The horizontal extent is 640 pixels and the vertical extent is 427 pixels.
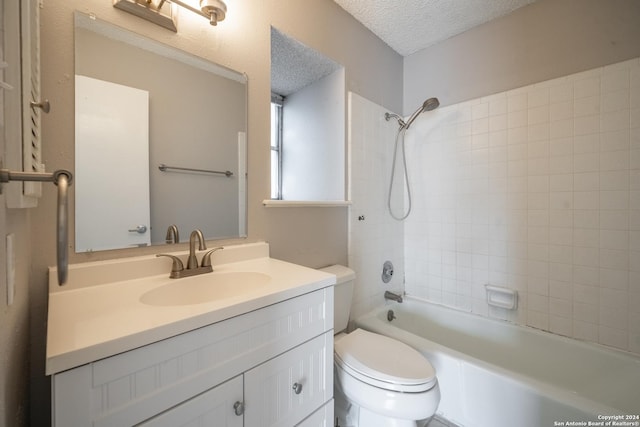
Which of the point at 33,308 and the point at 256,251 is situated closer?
the point at 33,308

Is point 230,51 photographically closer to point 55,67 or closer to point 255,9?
point 255,9

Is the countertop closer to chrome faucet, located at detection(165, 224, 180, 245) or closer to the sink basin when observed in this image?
the sink basin

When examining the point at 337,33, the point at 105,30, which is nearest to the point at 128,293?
the point at 105,30

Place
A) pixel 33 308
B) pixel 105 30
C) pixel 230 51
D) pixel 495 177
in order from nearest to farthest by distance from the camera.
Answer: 1. pixel 33 308
2. pixel 105 30
3. pixel 230 51
4. pixel 495 177

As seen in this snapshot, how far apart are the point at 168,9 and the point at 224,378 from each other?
133 centimetres

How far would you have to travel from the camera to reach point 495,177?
1.82m

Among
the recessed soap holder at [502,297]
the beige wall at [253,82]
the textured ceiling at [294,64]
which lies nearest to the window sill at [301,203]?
the beige wall at [253,82]

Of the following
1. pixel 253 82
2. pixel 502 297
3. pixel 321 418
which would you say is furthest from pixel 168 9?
pixel 502 297

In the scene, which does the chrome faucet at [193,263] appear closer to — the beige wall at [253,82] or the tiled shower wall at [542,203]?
the beige wall at [253,82]

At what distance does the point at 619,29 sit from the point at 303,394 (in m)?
2.38

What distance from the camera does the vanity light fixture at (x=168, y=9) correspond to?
96 cm

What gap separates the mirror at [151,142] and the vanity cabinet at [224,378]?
547 mm

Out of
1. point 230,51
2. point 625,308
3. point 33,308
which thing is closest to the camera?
point 33,308

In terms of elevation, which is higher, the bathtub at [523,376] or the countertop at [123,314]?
the countertop at [123,314]
